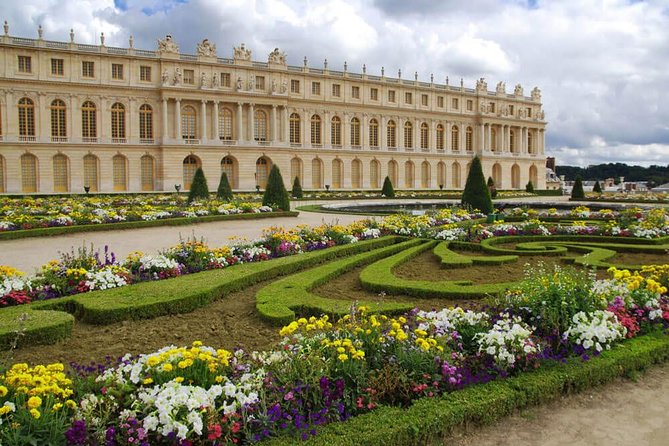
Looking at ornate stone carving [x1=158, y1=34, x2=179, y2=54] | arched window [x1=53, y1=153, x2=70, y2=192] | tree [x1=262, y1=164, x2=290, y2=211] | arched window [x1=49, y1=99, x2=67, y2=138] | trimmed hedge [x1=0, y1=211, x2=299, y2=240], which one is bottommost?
trimmed hedge [x1=0, y1=211, x2=299, y2=240]

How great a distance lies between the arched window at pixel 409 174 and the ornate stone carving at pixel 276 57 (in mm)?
17591

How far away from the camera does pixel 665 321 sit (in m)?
5.91

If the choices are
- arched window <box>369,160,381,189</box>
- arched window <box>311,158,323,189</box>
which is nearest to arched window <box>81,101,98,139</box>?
arched window <box>311,158,323,189</box>

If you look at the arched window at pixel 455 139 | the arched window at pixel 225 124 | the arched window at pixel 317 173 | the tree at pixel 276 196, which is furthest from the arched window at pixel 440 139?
the tree at pixel 276 196

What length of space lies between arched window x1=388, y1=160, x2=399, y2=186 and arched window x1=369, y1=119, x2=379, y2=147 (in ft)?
9.11

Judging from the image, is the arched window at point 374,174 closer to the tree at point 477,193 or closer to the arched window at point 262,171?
the arched window at point 262,171

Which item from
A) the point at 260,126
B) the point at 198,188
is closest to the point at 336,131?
the point at 260,126

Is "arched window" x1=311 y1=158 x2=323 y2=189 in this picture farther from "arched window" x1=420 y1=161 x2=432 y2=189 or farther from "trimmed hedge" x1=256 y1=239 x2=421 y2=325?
"trimmed hedge" x1=256 y1=239 x2=421 y2=325

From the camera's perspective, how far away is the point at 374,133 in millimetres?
55531

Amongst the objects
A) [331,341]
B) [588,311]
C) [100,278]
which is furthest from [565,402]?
[100,278]

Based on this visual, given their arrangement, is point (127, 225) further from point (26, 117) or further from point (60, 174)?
point (26, 117)

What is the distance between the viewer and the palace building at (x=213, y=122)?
40719mm

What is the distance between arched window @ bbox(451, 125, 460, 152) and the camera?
60719 millimetres

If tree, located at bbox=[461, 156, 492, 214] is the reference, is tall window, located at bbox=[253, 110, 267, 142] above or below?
above
